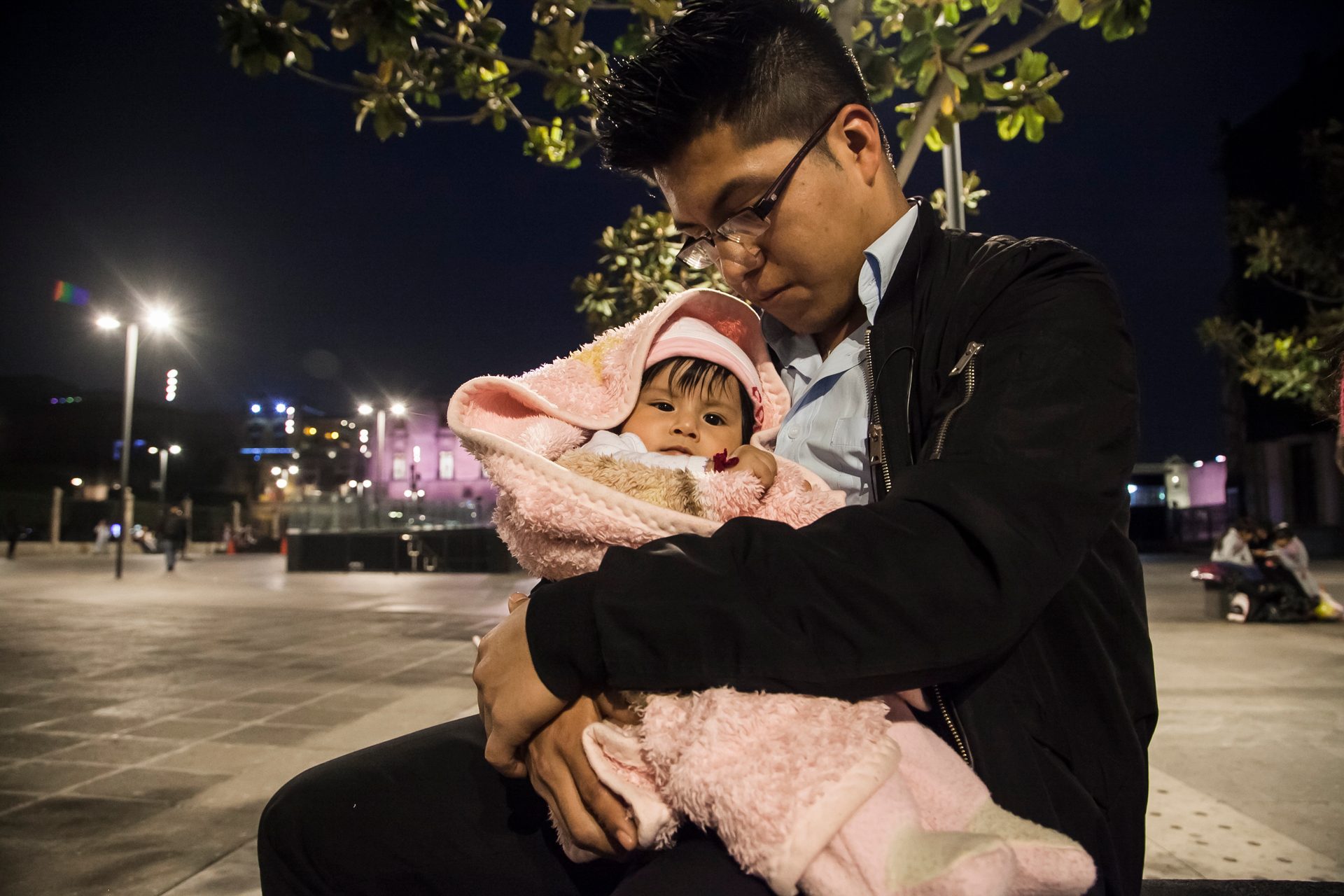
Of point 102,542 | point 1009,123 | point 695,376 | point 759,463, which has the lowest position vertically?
point 102,542

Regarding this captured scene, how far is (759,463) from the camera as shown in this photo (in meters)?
1.46

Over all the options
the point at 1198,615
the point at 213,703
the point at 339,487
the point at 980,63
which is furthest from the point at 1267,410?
the point at 339,487

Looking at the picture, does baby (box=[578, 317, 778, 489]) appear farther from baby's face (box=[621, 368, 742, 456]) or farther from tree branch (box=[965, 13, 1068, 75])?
tree branch (box=[965, 13, 1068, 75])

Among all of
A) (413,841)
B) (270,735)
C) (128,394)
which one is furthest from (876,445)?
(128,394)

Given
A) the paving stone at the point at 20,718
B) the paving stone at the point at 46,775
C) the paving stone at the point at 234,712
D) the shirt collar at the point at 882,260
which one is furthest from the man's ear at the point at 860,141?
Answer: the paving stone at the point at 20,718

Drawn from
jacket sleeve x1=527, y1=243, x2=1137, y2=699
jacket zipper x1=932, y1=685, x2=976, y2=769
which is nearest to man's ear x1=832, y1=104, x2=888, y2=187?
jacket sleeve x1=527, y1=243, x2=1137, y2=699

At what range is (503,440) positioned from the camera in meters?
1.45

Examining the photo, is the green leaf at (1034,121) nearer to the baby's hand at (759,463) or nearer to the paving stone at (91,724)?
the baby's hand at (759,463)

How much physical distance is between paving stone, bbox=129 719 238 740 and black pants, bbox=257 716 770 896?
3807 millimetres

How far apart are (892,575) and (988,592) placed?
0.12 metres

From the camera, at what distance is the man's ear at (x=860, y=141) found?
1619 millimetres

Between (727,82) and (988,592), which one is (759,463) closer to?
(988,592)

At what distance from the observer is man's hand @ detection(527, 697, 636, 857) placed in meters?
1.11

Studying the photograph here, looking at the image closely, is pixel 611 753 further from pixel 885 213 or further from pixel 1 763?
pixel 1 763
